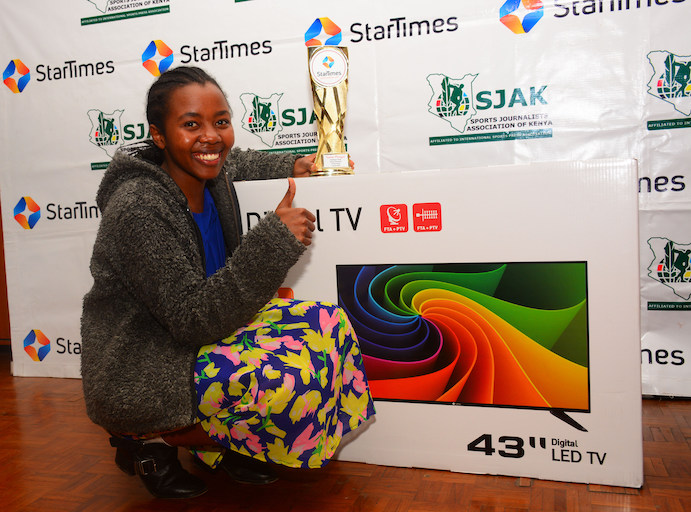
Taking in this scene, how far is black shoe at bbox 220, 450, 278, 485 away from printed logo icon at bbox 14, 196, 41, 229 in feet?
5.77

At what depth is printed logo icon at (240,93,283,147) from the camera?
242 cm

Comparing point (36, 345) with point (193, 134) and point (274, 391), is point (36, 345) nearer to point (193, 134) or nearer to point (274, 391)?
point (193, 134)

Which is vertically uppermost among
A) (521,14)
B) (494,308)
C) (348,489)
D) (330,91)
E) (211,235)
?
(521,14)

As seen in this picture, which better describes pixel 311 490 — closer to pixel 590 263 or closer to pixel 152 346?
pixel 152 346

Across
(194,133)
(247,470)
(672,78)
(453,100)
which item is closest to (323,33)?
(453,100)

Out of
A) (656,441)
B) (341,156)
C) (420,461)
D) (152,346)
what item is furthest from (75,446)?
(656,441)

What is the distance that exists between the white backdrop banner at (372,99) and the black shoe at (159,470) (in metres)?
1.12

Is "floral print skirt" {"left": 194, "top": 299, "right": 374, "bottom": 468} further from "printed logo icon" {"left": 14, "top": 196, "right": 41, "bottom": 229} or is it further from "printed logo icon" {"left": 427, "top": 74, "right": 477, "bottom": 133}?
"printed logo icon" {"left": 14, "top": 196, "right": 41, "bottom": 229}

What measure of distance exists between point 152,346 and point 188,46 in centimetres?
163

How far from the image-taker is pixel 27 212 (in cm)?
273

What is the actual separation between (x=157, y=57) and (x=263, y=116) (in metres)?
0.55

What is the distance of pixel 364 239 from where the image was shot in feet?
5.02

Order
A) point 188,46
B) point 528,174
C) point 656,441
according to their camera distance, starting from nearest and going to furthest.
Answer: point 528,174 → point 656,441 → point 188,46

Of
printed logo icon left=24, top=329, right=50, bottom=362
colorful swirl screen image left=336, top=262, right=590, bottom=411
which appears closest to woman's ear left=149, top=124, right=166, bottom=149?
colorful swirl screen image left=336, top=262, right=590, bottom=411
